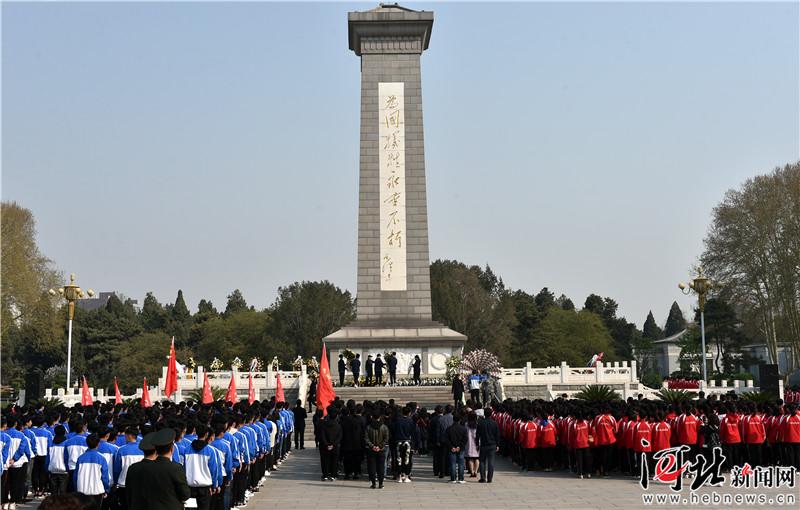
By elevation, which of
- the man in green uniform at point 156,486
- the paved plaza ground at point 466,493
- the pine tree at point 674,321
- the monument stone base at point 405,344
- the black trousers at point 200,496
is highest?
the pine tree at point 674,321

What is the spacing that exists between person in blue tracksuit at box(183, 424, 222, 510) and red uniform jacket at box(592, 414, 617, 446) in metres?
7.84

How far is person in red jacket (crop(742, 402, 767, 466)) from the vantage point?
1570 cm

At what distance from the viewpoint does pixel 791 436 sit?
15.6 meters

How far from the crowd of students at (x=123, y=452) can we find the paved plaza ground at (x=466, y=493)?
2.17ft

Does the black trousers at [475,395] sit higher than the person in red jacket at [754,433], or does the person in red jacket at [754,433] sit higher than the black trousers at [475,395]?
the black trousers at [475,395]

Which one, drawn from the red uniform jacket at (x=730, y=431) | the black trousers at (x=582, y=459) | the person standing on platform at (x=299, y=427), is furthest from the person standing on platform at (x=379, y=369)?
the red uniform jacket at (x=730, y=431)

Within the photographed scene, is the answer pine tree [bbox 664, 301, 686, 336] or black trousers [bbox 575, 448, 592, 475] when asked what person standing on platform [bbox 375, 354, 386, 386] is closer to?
black trousers [bbox 575, 448, 592, 475]

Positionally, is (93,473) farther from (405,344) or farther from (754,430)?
(405,344)

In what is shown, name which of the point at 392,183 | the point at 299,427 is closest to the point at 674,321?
the point at 392,183

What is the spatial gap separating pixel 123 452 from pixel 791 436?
1118 cm

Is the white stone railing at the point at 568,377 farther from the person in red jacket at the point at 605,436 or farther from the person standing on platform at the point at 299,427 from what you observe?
the person in red jacket at the point at 605,436

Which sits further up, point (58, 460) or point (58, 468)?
point (58, 460)

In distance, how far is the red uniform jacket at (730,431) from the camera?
15594 millimetres

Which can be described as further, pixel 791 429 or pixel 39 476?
pixel 791 429
